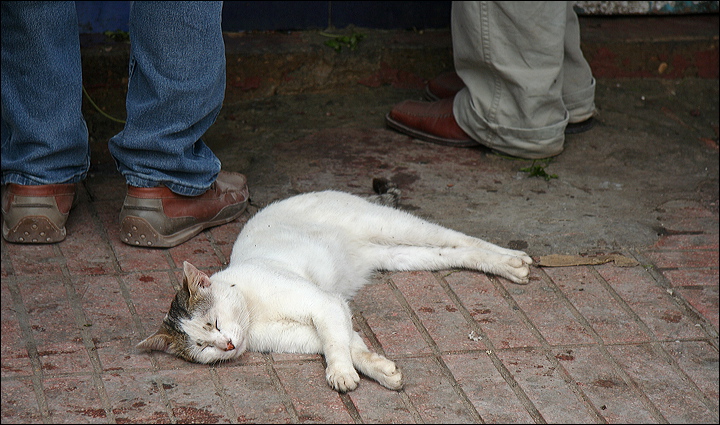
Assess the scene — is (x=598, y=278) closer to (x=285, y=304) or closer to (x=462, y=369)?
(x=462, y=369)

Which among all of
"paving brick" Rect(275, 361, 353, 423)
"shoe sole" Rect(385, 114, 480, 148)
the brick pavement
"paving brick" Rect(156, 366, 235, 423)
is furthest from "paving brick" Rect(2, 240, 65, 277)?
"shoe sole" Rect(385, 114, 480, 148)

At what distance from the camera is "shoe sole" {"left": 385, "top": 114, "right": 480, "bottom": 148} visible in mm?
4441

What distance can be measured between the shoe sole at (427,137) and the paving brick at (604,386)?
1.90m

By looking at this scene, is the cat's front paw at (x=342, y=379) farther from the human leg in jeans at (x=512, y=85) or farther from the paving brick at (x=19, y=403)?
the human leg in jeans at (x=512, y=85)

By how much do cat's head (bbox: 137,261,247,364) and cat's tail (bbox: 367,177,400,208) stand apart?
122 centimetres

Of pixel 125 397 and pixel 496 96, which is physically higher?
pixel 496 96

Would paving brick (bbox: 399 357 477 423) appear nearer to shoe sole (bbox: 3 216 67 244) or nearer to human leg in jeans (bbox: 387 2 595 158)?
shoe sole (bbox: 3 216 67 244)

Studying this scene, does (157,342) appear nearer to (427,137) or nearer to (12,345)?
(12,345)

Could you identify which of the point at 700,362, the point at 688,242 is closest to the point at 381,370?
the point at 700,362

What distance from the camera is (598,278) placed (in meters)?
3.20

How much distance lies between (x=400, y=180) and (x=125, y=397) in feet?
6.71

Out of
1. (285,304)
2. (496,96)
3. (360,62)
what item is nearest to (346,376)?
(285,304)

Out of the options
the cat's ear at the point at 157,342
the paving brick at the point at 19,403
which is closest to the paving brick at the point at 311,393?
the cat's ear at the point at 157,342

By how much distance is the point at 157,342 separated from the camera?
2572 millimetres
